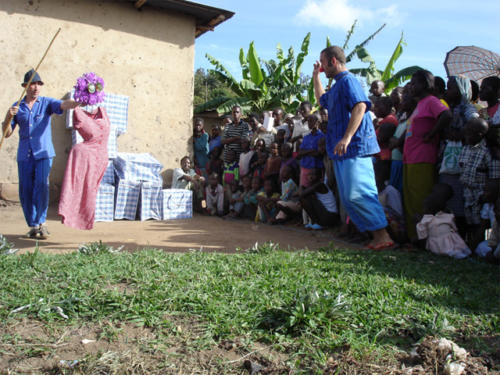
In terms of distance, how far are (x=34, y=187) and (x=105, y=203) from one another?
2632 mm

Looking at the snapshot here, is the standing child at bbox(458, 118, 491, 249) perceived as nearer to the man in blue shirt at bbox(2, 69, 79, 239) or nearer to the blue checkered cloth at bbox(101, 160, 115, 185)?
the man in blue shirt at bbox(2, 69, 79, 239)

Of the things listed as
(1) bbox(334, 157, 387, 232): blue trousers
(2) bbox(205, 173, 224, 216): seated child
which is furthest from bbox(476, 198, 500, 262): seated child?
(2) bbox(205, 173, 224, 216): seated child

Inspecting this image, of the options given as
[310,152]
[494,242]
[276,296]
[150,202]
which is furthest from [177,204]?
[276,296]

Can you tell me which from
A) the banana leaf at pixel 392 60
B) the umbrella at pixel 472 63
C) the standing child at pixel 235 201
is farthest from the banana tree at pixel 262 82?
the umbrella at pixel 472 63

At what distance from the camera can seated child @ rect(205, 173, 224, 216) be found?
9227 millimetres

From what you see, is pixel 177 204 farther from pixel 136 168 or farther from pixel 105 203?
pixel 105 203

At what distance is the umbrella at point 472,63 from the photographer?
5.96m

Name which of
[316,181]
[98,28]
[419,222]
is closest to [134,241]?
[316,181]

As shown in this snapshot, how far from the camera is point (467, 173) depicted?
4707 mm

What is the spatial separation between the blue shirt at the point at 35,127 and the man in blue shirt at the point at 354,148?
357 centimetres

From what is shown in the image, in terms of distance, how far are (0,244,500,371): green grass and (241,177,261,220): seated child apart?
4.33 m

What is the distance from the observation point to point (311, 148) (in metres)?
7.28

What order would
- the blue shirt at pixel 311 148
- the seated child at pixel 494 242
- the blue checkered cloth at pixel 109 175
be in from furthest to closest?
the blue checkered cloth at pixel 109 175 → the blue shirt at pixel 311 148 → the seated child at pixel 494 242

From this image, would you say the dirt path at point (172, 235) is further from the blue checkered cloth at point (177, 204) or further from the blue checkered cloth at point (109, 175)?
the blue checkered cloth at point (109, 175)
